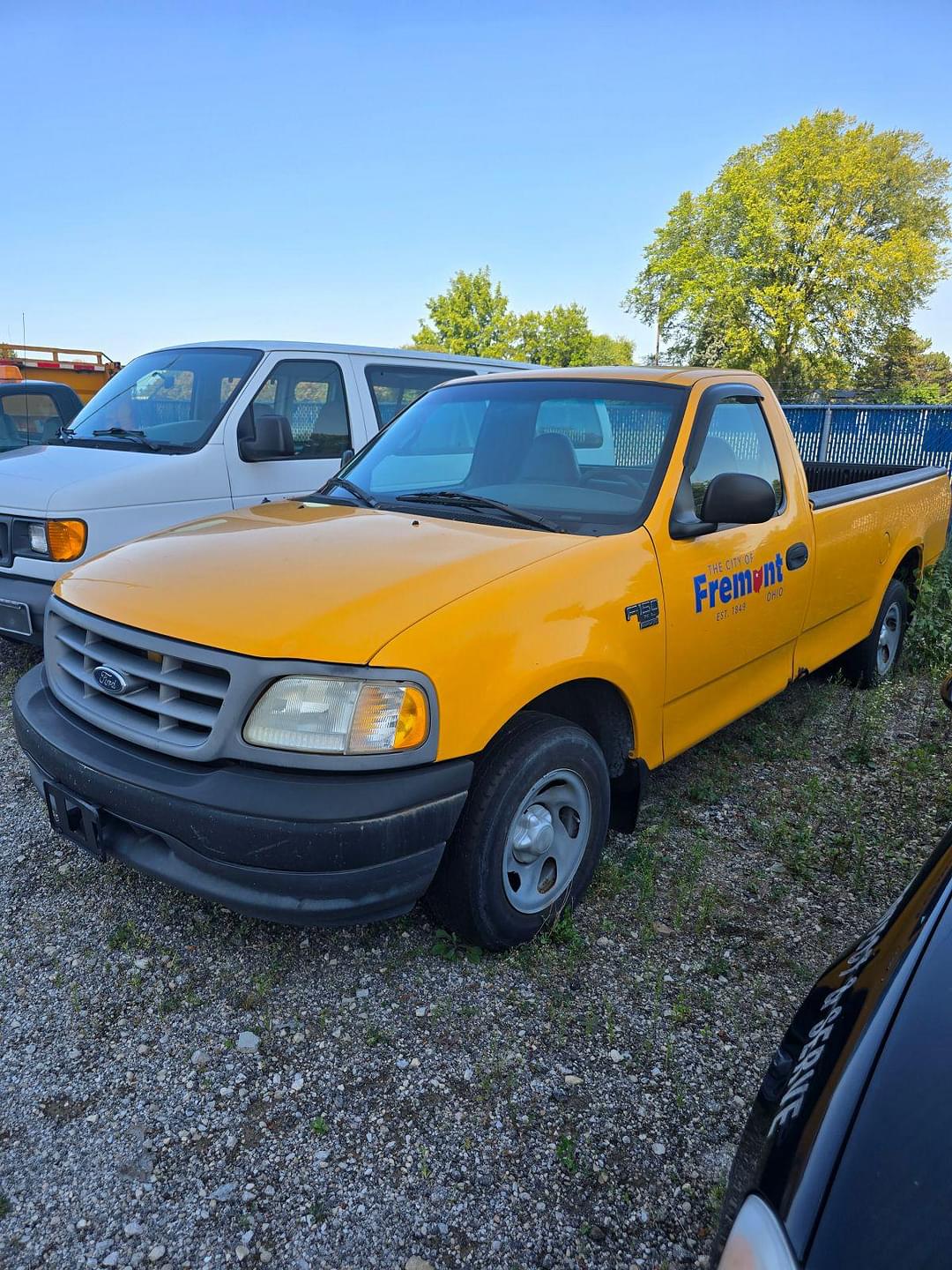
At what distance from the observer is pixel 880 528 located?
4812 millimetres

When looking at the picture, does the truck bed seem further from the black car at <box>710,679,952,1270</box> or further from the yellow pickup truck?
the black car at <box>710,679,952,1270</box>

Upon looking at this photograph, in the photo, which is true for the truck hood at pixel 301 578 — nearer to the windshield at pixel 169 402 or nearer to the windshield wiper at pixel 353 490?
the windshield wiper at pixel 353 490

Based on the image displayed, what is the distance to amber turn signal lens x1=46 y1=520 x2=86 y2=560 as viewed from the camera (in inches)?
181

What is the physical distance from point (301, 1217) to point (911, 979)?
56.6 inches

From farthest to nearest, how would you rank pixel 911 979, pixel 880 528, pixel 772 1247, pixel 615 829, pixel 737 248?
pixel 737 248, pixel 880 528, pixel 615 829, pixel 911 979, pixel 772 1247

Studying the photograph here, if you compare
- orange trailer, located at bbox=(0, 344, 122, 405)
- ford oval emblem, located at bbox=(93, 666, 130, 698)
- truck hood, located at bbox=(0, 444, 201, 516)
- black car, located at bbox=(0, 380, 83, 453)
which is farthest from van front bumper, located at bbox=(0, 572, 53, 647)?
orange trailer, located at bbox=(0, 344, 122, 405)

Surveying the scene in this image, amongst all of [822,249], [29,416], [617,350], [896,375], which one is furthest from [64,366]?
[617,350]

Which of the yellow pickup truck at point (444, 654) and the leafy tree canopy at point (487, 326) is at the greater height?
the leafy tree canopy at point (487, 326)

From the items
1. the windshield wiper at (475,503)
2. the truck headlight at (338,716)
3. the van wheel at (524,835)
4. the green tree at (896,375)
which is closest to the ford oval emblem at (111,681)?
the truck headlight at (338,716)

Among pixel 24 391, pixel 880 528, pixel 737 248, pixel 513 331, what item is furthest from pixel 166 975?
pixel 513 331

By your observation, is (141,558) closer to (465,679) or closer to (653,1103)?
(465,679)

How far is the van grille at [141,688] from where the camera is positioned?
2.38 m

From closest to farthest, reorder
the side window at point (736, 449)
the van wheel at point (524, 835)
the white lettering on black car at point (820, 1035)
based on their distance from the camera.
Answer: the white lettering on black car at point (820, 1035) < the van wheel at point (524, 835) < the side window at point (736, 449)

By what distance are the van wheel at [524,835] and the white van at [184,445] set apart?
3110mm
